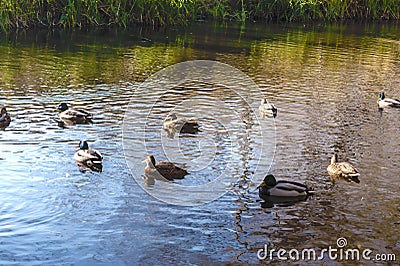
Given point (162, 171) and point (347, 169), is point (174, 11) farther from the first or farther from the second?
point (347, 169)

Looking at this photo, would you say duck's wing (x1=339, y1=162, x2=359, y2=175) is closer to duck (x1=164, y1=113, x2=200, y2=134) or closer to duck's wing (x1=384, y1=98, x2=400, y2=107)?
duck (x1=164, y1=113, x2=200, y2=134)

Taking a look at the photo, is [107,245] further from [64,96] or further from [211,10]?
[211,10]

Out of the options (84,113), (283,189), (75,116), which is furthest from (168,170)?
(84,113)

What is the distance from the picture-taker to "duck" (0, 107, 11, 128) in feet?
36.4

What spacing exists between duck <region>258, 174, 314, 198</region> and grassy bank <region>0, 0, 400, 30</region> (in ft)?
44.8

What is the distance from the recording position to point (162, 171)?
8992mm

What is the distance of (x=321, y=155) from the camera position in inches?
400

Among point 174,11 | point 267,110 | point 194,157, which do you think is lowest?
point 194,157

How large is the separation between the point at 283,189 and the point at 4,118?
504cm

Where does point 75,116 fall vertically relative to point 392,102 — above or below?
below

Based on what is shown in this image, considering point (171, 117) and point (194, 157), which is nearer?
point (194, 157)

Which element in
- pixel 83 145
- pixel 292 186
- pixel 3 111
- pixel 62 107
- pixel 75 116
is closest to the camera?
pixel 292 186

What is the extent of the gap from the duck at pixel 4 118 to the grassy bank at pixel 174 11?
373 inches

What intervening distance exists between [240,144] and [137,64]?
719 cm
